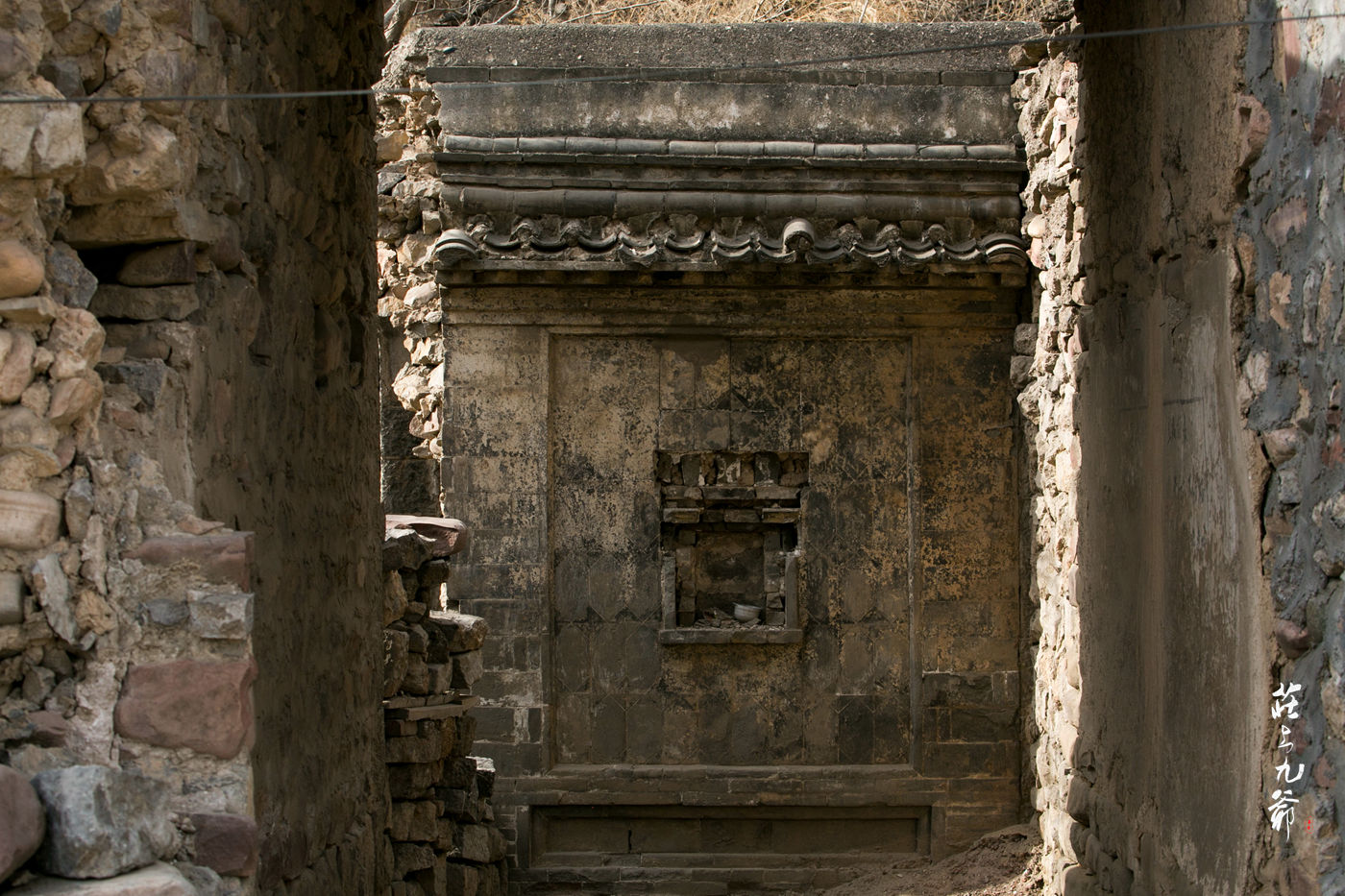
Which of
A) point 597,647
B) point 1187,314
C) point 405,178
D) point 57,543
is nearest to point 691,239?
point 405,178

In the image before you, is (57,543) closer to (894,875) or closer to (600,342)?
(600,342)

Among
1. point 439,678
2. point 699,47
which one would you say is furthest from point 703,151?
point 439,678

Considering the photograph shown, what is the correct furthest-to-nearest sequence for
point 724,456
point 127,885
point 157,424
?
point 724,456, point 157,424, point 127,885

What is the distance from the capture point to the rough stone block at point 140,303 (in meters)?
2.71

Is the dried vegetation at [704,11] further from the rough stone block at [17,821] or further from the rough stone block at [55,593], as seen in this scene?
the rough stone block at [17,821]

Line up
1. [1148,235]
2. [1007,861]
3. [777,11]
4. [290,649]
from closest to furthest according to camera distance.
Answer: [290,649] → [1148,235] → [1007,861] → [777,11]

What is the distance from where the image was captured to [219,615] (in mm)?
2496

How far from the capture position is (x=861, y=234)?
7809 millimetres

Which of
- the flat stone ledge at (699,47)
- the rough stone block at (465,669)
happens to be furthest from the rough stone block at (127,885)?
the flat stone ledge at (699,47)

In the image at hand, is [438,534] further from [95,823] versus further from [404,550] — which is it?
[95,823]

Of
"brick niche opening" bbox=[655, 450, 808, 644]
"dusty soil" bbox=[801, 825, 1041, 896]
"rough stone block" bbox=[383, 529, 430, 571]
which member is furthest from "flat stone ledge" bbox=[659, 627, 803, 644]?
"rough stone block" bbox=[383, 529, 430, 571]

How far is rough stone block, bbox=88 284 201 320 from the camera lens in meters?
2.71

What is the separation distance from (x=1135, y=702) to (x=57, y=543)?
10.3ft

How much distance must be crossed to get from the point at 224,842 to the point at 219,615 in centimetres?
42
